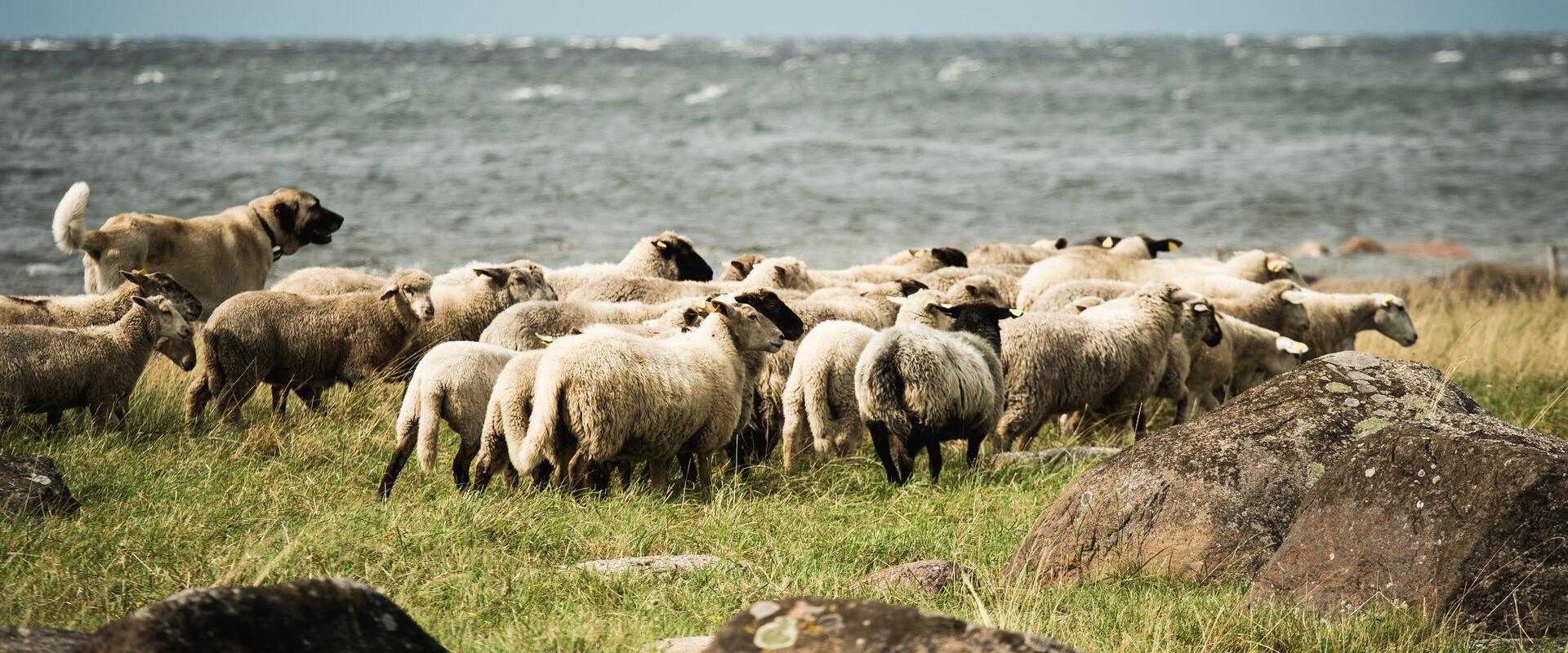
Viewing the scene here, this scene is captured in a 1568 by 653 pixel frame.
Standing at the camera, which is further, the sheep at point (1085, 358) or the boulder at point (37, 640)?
the sheep at point (1085, 358)

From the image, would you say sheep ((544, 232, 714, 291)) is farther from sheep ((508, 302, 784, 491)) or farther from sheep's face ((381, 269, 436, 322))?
sheep ((508, 302, 784, 491))

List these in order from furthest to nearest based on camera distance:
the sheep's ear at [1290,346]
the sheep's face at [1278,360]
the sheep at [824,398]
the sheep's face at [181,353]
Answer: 1. the sheep's face at [1278,360]
2. the sheep's ear at [1290,346]
3. the sheep's face at [181,353]
4. the sheep at [824,398]

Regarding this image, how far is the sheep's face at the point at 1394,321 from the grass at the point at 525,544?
575 cm

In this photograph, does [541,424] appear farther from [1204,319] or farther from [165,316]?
[1204,319]

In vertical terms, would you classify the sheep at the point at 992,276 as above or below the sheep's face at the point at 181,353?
below

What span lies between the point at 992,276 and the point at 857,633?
380 inches

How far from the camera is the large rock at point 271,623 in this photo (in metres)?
3.13

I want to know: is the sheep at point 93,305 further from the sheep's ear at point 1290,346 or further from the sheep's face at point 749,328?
the sheep's ear at point 1290,346

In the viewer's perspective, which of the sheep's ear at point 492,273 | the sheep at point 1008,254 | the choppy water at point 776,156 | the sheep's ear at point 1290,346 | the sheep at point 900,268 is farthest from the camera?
the choppy water at point 776,156

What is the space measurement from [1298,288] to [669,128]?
39.5 metres

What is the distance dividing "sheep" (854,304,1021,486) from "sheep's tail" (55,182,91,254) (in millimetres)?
5822

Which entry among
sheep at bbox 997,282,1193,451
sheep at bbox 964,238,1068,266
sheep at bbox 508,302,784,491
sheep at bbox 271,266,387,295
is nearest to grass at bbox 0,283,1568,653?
sheep at bbox 508,302,784,491

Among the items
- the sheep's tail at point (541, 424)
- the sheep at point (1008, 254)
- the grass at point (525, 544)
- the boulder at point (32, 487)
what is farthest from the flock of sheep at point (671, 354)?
the sheep at point (1008, 254)

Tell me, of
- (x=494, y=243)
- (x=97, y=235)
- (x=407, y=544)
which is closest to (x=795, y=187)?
(x=494, y=243)
